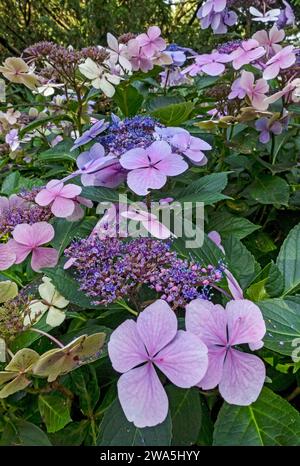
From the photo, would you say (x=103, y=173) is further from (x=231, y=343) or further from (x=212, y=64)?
(x=212, y=64)

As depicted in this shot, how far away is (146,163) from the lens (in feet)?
2.12

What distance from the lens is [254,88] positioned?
3.05 feet

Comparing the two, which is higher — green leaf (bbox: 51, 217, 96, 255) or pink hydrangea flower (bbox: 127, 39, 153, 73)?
pink hydrangea flower (bbox: 127, 39, 153, 73)

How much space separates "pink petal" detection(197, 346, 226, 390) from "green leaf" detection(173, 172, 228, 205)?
261 mm

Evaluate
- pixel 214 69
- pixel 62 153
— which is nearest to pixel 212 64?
pixel 214 69

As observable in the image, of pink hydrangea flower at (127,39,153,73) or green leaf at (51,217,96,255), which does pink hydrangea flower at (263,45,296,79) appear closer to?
pink hydrangea flower at (127,39,153,73)

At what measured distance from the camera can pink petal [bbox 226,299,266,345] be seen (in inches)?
18.4

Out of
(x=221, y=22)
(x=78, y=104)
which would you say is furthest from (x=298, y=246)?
(x=221, y=22)

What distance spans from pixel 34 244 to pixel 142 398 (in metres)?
0.29

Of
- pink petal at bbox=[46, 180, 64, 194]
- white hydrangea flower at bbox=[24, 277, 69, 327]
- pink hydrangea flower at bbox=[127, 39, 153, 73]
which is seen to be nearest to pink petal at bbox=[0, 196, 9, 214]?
pink petal at bbox=[46, 180, 64, 194]

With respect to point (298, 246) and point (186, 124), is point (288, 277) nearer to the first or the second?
point (298, 246)

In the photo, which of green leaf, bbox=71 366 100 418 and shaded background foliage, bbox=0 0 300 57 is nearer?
green leaf, bbox=71 366 100 418

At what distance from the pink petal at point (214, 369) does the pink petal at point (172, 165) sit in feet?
0.85
